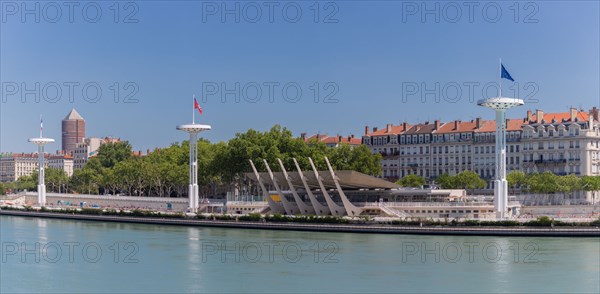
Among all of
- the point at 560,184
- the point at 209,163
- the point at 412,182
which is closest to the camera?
the point at 560,184

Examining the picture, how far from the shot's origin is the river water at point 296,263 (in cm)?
3597

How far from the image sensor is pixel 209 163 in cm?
8888

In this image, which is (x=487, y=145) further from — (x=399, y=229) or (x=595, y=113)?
(x=399, y=229)

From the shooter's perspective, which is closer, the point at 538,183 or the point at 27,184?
the point at 538,183

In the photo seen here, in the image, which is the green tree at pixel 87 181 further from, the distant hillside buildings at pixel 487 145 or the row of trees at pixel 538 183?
the row of trees at pixel 538 183

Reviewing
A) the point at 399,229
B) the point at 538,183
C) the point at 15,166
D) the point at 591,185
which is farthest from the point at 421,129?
the point at 15,166

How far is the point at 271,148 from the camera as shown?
81.8 metres

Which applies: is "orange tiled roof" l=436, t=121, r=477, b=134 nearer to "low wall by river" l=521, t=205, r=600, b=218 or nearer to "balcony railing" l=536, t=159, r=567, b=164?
"balcony railing" l=536, t=159, r=567, b=164

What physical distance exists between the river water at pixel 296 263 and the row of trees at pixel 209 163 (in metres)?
22.7

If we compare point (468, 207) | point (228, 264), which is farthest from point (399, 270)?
point (468, 207)

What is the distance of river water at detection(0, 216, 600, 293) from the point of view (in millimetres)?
35969

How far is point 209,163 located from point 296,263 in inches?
1877

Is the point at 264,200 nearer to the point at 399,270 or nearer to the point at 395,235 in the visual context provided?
the point at 395,235

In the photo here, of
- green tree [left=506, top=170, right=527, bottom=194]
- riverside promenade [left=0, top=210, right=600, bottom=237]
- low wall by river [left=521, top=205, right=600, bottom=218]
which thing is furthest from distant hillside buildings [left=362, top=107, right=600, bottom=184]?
riverside promenade [left=0, top=210, right=600, bottom=237]
